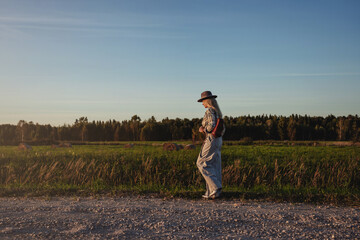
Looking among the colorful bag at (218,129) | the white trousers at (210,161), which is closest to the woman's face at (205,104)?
the colorful bag at (218,129)

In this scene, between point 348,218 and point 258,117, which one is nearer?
point 348,218

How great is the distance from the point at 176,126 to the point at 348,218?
70.6m

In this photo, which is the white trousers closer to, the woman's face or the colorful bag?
the colorful bag

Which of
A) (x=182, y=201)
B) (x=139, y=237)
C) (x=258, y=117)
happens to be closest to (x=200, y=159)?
(x=182, y=201)

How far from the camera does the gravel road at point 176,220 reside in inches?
251

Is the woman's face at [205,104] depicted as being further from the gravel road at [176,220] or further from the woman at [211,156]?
the gravel road at [176,220]

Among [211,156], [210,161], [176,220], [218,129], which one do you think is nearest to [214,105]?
[218,129]

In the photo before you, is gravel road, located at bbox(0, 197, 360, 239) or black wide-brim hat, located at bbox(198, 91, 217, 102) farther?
black wide-brim hat, located at bbox(198, 91, 217, 102)

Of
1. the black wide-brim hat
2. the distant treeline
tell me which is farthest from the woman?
the distant treeline

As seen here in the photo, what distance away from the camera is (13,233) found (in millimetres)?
6562

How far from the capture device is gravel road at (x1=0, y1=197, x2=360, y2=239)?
21.0ft

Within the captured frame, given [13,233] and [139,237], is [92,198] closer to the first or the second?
[13,233]

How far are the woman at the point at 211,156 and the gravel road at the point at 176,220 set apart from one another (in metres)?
0.54

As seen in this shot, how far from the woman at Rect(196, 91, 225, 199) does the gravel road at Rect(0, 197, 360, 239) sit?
0.54 meters
